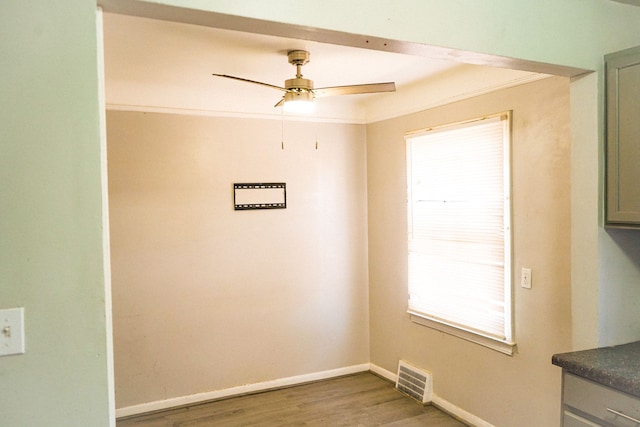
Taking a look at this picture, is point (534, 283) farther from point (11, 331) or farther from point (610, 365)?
point (11, 331)

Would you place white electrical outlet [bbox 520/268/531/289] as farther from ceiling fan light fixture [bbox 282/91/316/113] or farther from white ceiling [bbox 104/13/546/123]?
Answer: ceiling fan light fixture [bbox 282/91/316/113]

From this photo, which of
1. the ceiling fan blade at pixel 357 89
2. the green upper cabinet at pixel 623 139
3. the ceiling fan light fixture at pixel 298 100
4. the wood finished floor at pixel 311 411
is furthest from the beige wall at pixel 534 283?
the ceiling fan light fixture at pixel 298 100

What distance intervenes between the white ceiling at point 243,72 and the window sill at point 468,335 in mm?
1670

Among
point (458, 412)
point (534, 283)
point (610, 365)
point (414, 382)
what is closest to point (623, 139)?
point (610, 365)

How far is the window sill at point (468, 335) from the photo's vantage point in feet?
9.97

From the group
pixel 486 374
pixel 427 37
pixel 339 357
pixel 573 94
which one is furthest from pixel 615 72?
pixel 339 357

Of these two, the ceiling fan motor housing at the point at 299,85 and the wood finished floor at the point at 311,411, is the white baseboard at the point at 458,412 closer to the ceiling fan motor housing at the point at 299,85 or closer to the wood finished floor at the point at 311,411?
the wood finished floor at the point at 311,411

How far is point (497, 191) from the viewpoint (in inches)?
121

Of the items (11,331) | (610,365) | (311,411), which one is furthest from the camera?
(311,411)

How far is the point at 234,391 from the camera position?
3955mm

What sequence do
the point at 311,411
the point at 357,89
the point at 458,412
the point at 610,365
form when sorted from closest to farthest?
1. the point at 610,365
2. the point at 357,89
3. the point at 458,412
4. the point at 311,411

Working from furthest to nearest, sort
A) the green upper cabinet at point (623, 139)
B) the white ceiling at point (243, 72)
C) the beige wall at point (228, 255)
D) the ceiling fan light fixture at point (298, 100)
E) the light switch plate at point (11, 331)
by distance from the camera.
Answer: the beige wall at point (228, 255) < the ceiling fan light fixture at point (298, 100) < the white ceiling at point (243, 72) < the green upper cabinet at point (623, 139) < the light switch plate at point (11, 331)

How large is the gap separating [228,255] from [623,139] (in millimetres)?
2898

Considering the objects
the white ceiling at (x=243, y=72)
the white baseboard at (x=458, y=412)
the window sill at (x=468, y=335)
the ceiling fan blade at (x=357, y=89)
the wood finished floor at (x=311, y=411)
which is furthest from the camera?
the wood finished floor at (x=311, y=411)
